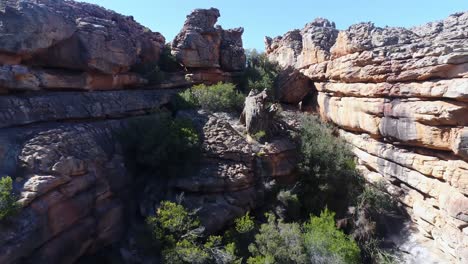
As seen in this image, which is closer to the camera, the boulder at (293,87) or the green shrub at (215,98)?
the green shrub at (215,98)

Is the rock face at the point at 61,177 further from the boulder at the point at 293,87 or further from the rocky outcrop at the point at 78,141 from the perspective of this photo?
the boulder at the point at 293,87

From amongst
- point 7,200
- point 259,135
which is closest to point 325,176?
point 259,135

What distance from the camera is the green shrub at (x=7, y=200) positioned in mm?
7565

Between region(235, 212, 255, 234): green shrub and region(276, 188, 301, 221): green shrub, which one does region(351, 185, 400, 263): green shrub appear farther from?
region(235, 212, 255, 234): green shrub

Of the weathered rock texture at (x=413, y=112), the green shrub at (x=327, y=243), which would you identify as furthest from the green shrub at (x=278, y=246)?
the weathered rock texture at (x=413, y=112)

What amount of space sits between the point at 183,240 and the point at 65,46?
8.90 metres

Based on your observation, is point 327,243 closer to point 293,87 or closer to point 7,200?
point 7,200

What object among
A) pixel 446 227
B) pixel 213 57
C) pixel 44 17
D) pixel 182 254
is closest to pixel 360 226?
pixel 446 227

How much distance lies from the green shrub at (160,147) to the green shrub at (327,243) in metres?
4.75

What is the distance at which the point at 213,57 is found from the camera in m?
17.9

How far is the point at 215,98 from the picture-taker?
1536cm

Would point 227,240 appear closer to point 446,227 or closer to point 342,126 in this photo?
point 446,227

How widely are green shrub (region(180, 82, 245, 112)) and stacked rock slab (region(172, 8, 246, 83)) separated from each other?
6.90ft

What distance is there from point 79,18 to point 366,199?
13757 millimetres
